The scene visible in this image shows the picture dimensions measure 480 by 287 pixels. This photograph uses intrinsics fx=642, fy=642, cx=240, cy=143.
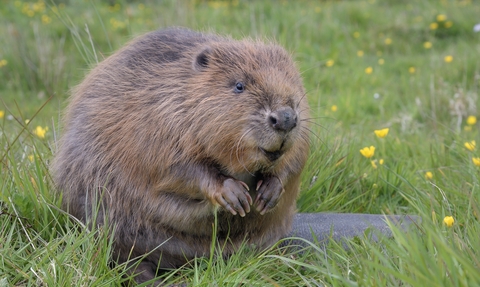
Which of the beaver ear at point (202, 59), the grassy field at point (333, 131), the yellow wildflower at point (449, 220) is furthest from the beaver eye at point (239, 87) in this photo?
the yellow wildflower at point (449, 220)

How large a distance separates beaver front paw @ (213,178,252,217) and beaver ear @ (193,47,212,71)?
1.56 feet

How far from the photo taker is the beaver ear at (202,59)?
99.0 inches

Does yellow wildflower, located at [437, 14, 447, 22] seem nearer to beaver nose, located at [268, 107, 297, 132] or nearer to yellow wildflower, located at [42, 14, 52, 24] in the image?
yellow wildflower, located at [42, 14, 52, 24]

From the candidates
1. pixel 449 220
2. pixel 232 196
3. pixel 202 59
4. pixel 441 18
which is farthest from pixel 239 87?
pixel 441 18

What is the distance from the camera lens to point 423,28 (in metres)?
6.83

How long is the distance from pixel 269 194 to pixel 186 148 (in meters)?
0.37

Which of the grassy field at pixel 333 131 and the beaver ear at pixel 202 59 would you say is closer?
the grassy field at pixel 333 131

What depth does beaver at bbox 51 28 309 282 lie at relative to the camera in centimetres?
232

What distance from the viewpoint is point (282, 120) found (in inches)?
85.4

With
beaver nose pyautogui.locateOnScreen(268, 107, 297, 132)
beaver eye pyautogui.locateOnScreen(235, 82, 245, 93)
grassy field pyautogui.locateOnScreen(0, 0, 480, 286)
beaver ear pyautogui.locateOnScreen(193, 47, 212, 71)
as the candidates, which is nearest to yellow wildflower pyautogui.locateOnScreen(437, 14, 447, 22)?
grassy field pyautogui.locateOnScreen(0, 0, 480, 286)

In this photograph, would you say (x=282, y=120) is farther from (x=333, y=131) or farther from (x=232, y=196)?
(x=333, y=131)

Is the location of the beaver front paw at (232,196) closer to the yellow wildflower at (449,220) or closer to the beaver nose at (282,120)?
the beaver nose at (282,120)

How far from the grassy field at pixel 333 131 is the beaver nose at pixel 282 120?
1.40 ft

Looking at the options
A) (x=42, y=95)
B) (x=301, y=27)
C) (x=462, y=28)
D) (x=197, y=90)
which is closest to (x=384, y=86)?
(x=301, y=27)
